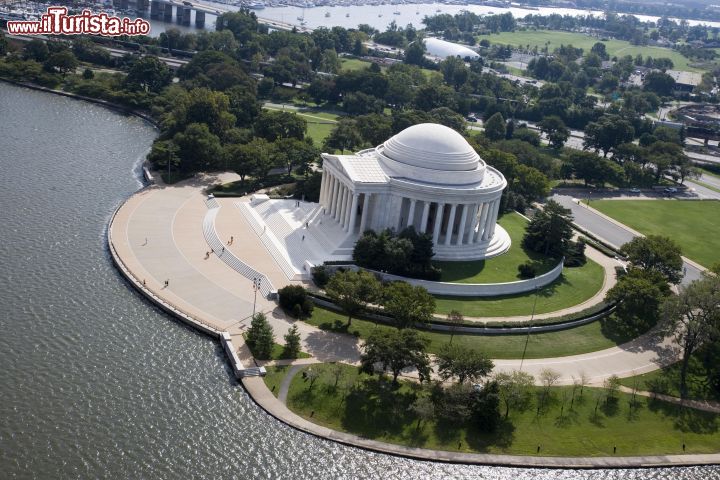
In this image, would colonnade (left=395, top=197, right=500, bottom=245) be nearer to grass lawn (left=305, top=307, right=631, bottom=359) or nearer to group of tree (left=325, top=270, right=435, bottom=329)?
group of tree (left=325, top=270, right=435, bottom=329)

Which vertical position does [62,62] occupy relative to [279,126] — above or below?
above

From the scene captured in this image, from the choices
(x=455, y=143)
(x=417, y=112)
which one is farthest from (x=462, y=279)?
(x=417, y=112)

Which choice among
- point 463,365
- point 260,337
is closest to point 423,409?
point 463,365

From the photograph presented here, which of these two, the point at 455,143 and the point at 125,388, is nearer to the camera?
the point at 125,388

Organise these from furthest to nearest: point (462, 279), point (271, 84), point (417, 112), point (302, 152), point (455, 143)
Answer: point (271, 84), point (417, 112), point (302, 152), point (455, 143), point (462, 279)

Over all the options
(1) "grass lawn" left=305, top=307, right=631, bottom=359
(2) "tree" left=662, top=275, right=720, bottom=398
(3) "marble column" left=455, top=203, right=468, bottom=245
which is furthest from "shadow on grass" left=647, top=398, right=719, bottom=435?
(3) "marble column" left=455, top=203, right=468, bottom=245

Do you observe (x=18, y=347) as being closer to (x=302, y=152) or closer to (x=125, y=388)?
(x=125, y=388)

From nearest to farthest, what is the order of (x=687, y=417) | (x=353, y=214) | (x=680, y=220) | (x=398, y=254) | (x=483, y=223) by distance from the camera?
1. (x=687, y=417)
2. (x=398, y=254)
3. (x=353, y=214)
4. (x=483, y=223)
5. (x=680, y=220)

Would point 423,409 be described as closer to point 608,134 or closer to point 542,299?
point 542,299

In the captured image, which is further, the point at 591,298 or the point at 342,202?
the point at 342,202
